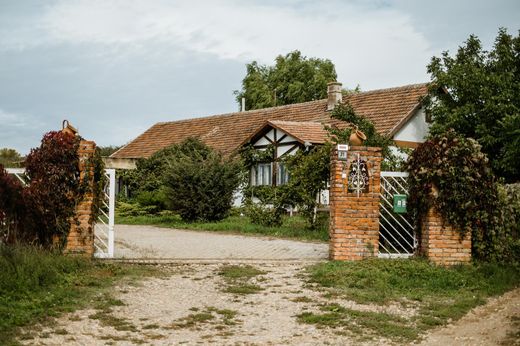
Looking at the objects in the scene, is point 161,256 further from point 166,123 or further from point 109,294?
point 166,123

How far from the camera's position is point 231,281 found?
10094mm

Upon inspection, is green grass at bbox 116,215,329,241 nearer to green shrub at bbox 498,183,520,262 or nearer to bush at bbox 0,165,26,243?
green shrub at bbox 498,183,520,262

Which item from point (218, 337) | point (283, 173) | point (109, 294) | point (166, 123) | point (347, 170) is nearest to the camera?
point (218, 337)

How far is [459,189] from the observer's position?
38.4 feet

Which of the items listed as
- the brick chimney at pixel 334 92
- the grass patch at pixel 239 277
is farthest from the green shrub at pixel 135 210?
the grass patch at pixel 239 277

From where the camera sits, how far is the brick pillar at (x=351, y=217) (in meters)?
11.6

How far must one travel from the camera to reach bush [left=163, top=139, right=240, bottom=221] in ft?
72.3

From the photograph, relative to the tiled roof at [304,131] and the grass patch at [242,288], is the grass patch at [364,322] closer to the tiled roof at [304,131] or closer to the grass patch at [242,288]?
the grass patch at [242,288]

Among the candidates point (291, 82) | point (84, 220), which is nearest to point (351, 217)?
point (84, 220)

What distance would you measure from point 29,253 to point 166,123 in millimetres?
34479

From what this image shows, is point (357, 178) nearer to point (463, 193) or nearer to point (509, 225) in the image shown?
point (463, 193)

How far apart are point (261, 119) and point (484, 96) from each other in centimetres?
1460

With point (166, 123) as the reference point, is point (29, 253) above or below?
below

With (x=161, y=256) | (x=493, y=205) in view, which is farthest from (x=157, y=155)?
(x=493, y=205)
